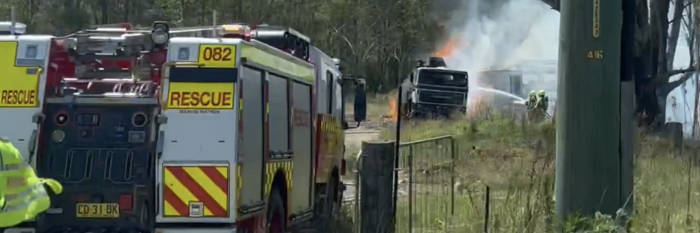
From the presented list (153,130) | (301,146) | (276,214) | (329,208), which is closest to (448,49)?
(329,208)

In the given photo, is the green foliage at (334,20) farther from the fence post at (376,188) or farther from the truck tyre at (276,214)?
the fence post at (376,188)

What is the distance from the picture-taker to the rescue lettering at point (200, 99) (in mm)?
8320

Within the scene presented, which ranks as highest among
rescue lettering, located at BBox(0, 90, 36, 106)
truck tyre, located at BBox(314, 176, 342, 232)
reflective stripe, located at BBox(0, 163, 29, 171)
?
rescue lettering, located at BBox(0, 90, 36, 106)

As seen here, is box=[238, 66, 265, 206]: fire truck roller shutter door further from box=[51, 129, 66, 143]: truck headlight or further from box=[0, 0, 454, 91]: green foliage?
box=[0, 0, 454, 91]: green foliage

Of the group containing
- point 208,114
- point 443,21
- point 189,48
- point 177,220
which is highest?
point 443,21

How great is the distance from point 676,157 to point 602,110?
793cm

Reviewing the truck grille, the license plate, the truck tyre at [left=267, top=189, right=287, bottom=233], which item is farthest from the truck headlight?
the truck grille

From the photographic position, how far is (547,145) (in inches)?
436

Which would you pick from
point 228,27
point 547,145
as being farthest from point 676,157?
point 228,27

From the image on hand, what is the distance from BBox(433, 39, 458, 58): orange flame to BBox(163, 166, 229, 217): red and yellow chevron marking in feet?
147

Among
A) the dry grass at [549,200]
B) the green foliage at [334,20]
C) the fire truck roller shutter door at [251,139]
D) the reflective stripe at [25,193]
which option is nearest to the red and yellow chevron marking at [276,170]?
the fire truck roller shutter door at [251,139]

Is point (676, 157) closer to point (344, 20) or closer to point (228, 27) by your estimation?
point (228, 27)

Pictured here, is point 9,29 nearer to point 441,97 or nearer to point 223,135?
point 223,135

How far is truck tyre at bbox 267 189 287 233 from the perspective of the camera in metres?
9.96
